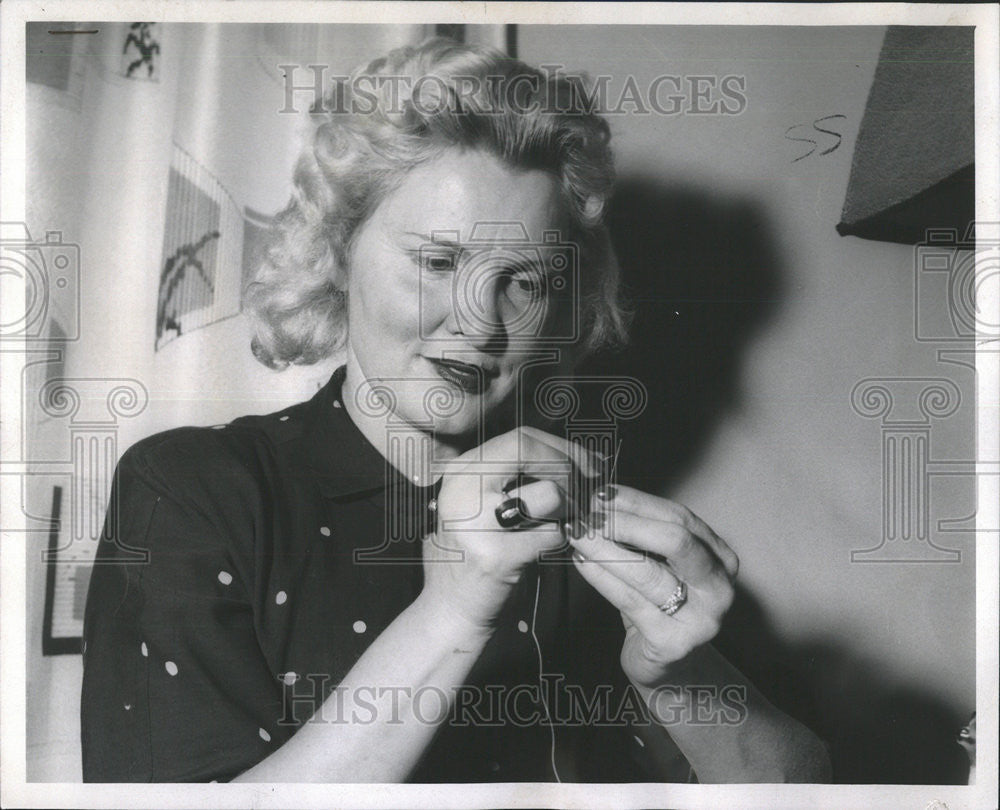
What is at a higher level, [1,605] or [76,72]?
[76,72]

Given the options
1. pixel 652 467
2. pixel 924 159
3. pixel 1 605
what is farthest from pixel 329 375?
pixel 924 159

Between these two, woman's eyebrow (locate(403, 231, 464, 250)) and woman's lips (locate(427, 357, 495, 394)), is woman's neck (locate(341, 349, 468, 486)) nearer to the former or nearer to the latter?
woman's lips (locate(427, 357, 495, 394))

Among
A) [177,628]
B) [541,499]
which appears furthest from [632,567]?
[177,628]

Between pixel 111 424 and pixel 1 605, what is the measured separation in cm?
30

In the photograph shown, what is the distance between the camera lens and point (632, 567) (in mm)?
1289

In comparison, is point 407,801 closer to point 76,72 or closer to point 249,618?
point 249,618

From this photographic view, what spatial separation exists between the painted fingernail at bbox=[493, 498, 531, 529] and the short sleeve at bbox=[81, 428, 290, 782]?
0.33 meters

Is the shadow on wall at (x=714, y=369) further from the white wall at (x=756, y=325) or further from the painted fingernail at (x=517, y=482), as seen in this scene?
the painted fingernail at (x=517, y=482)

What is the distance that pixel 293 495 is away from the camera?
1.29 metres

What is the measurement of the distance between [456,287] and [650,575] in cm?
47

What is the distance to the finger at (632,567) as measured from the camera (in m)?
1.29

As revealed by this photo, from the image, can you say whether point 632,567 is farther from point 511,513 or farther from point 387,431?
point 387,431

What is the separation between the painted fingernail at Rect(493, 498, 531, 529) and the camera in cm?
128

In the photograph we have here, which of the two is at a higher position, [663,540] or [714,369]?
[714,369]
